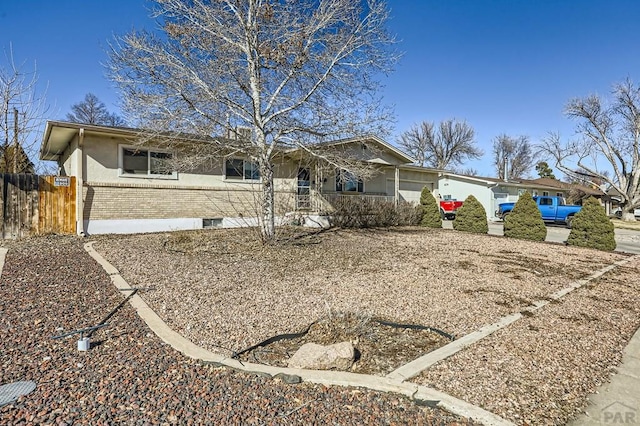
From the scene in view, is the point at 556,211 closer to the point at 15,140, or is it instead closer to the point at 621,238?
the point at 621,238

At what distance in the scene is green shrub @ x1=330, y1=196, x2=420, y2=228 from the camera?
14.4m

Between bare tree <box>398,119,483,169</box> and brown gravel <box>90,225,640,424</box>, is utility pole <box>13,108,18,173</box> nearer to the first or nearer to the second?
brown gravel <box>90,225,640,424</box>

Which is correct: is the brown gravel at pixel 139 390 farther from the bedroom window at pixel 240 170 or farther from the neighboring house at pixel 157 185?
the bedroom window at pixel 240 170

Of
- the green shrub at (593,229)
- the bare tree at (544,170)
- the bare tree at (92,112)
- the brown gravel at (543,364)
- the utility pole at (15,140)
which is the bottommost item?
the brown gravel at (543,364)

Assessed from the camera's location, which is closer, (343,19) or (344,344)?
(344,344)

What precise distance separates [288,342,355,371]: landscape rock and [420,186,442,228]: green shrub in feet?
47.9

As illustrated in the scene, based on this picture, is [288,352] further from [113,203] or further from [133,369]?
[113,203]

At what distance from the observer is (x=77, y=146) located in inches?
417

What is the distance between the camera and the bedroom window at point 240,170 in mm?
13641

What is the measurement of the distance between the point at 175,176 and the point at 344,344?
10.9m

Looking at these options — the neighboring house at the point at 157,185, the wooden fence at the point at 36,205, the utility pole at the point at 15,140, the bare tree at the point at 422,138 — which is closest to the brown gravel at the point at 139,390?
the neighboring house at the point at 157,185

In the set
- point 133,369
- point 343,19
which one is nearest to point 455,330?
point 133,369

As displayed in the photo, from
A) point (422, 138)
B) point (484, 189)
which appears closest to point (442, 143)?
point (422, 138)

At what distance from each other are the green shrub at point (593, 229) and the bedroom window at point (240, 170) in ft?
38.7
